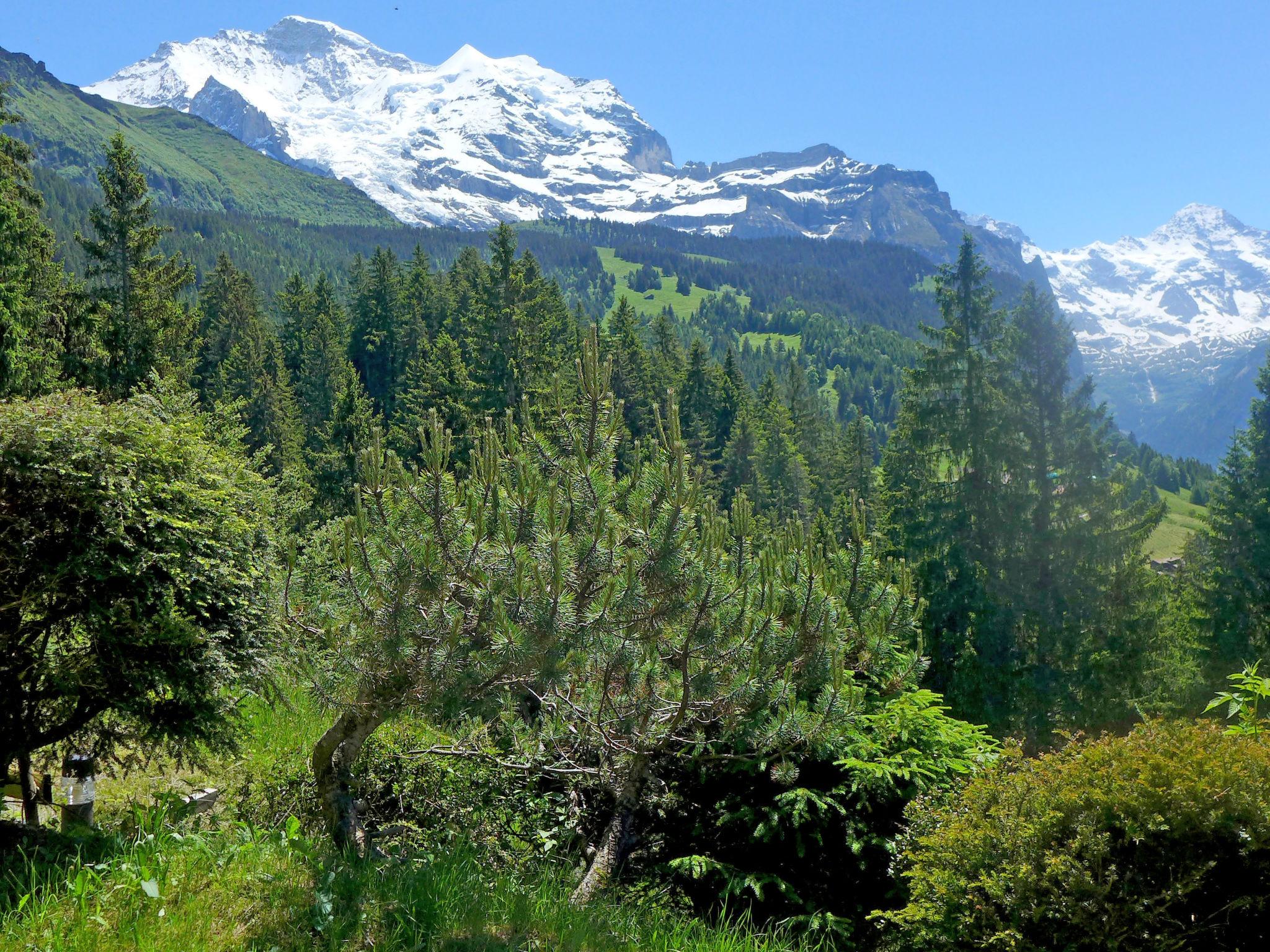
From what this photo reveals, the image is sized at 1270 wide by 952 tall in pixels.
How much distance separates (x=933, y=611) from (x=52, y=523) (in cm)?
2272

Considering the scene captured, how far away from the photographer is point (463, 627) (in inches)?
219

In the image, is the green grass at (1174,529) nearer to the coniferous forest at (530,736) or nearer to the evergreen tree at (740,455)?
the evergreen tree at (740,455)

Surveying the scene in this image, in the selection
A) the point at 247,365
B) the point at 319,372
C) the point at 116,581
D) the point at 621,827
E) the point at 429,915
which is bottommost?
the point at 621,827

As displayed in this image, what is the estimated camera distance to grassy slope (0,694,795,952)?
4.35 meters

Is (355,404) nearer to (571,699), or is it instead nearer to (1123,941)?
(571,699)

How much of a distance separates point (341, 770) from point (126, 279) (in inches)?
1014

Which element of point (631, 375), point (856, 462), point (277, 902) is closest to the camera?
point (277, 902)

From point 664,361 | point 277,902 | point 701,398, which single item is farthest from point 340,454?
point 277,902

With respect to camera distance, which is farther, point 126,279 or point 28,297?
point 126,279

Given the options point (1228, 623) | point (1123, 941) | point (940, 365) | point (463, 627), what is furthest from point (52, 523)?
point (1228, 623)

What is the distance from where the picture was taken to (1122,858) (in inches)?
204

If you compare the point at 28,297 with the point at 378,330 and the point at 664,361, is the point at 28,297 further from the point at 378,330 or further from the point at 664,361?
the point at 664,361

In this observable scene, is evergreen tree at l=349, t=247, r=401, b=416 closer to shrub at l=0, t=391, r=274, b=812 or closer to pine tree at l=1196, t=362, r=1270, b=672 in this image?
pine tree at l=1196, t=362, r=1270, b=672

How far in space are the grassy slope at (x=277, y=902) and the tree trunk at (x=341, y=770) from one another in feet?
2.08
